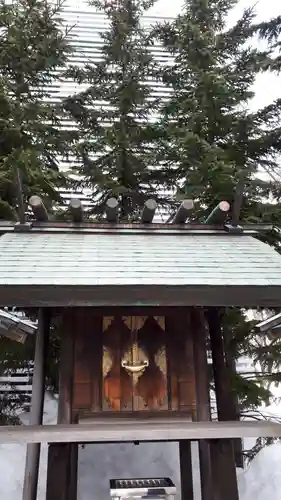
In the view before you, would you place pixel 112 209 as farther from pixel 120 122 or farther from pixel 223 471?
pixel 120 122

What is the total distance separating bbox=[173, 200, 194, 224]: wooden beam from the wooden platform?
7.45ft

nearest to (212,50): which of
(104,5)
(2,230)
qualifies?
(104,5)

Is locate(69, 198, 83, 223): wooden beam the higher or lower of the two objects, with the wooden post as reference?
higher

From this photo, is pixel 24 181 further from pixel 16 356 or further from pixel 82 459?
pixel 82 459

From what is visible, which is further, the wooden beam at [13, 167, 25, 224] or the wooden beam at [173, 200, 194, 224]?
the wooden beam at [173, 200, 194, 224]

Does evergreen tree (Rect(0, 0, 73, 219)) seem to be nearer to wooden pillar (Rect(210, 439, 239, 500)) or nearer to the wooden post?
the wooden post

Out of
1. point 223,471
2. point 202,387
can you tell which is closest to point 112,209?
point 202,387

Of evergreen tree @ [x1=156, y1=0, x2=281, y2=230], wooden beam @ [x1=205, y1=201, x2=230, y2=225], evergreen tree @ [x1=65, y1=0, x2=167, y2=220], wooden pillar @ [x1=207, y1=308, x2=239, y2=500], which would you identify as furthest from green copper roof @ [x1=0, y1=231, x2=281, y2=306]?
evergreen tree @ [x1=65, y1=0, x2=167, y2=220]

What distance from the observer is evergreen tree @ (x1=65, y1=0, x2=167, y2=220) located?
7.27 metres

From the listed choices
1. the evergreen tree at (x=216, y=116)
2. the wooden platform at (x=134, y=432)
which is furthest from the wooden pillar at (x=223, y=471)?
the evergreen tree at (x=216, y=116)

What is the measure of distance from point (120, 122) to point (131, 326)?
4725mm

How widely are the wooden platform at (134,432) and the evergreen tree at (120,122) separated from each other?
4188 millimetres

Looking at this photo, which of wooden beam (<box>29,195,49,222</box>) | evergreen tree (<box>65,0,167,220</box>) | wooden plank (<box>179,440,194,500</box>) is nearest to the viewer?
wooden beam (<box>29,195,49,222</box>)

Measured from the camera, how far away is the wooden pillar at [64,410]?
3.79 metres
